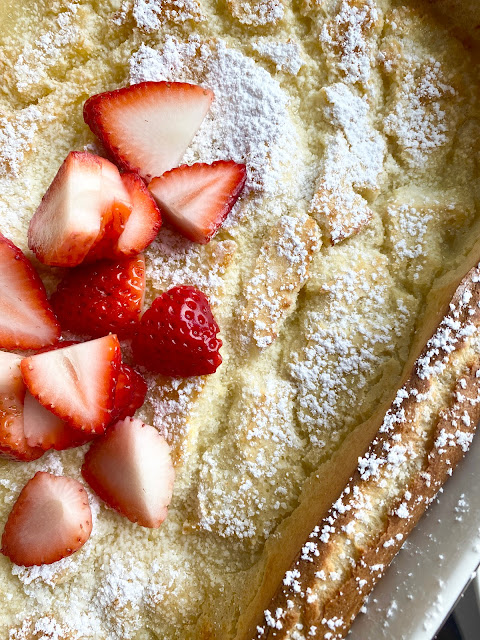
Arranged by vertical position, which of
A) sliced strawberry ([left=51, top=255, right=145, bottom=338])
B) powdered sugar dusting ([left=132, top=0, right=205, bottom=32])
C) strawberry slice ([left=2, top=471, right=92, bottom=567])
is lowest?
strawberry slice ([left=2, top=471, right=92, bottom=567])

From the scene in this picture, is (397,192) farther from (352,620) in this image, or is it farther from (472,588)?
(472,588)

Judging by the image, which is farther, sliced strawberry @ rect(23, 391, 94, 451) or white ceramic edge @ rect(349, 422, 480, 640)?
sliced strawberry @ rect(23, 391, 94, 451)

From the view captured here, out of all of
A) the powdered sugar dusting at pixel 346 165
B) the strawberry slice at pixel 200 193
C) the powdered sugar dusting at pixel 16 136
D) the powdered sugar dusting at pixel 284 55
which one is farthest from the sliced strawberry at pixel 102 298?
the powdered sugar dusting at pixel 284 55

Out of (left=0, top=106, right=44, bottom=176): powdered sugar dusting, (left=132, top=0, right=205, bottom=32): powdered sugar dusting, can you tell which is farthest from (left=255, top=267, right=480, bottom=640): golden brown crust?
(left=0, top=106, right=44, bottom=176): powdered sugar dusting

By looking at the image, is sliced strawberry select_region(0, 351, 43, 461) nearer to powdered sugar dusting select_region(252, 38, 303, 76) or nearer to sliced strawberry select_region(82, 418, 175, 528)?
sliced strawberry select_region(82, 418, 175, 528)

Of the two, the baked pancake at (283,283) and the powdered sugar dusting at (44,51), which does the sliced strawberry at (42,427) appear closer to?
the baked pancake at (283,283)
